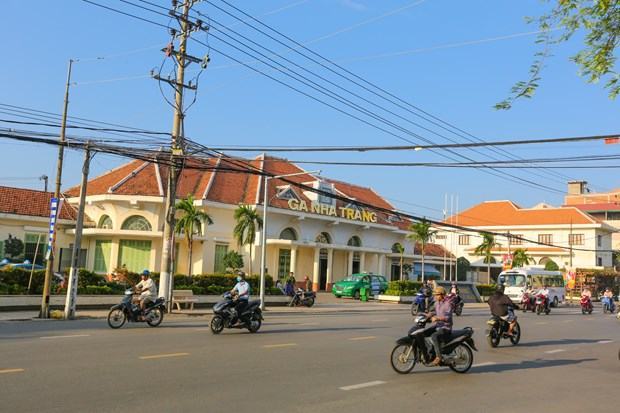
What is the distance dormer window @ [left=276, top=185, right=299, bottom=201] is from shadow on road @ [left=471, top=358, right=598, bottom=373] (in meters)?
31.0

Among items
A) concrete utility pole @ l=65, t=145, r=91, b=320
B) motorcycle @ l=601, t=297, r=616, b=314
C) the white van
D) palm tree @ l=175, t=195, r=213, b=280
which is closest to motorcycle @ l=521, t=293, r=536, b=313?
the white van

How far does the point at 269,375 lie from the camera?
9938mm

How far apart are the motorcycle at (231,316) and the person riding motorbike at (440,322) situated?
267 inches

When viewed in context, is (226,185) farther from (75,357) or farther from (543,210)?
(543,210)

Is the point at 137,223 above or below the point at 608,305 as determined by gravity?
above

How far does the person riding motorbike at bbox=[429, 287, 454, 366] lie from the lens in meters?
10.8

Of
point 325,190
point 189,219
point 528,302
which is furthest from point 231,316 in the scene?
point 325,190

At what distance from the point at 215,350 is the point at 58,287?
1537 cm

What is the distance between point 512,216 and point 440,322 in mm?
70846

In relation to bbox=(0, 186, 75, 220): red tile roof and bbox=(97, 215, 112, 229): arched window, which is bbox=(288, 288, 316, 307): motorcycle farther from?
bbox=(0, 186, 75, 220): red tile roof

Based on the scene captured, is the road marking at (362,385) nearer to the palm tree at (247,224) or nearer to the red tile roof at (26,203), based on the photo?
the palm tree at (247,224)

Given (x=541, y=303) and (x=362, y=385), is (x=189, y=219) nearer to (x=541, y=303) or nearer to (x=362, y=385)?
(x=541, y=303)

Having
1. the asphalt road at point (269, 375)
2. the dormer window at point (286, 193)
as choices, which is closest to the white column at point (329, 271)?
the dormer window at point (286, 193)

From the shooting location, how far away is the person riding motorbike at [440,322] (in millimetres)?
10766
